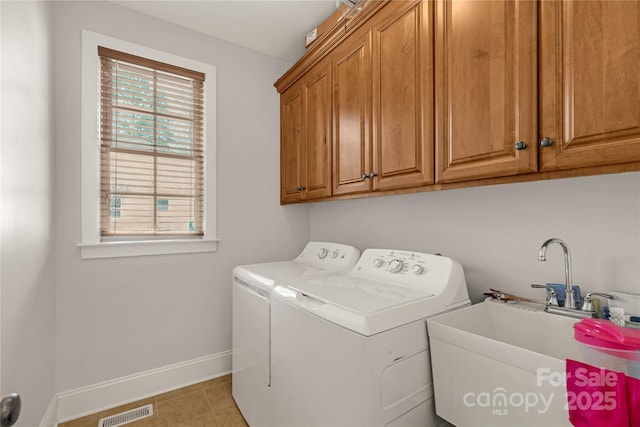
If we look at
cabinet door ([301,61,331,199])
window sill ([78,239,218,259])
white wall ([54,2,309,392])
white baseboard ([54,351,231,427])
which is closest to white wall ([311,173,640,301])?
cabinet door ([301,61,331,199])

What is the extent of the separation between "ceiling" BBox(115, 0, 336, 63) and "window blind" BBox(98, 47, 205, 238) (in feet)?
1.11

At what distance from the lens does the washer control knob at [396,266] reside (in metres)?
1.47

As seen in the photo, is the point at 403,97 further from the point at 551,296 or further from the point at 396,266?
the point at 551,296

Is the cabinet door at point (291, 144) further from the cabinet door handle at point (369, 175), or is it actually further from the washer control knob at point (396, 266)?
the washer control knob at point (396, 266)

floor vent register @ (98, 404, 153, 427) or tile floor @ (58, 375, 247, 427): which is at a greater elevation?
floor vent register @ (98, 404, 153, 427)

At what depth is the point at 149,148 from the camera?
207 centimetres

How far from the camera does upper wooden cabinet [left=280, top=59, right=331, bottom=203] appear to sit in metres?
1.95

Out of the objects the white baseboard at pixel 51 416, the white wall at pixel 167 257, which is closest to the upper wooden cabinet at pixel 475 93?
the white wall at pixel 167 257

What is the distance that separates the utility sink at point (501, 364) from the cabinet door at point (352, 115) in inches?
33.3

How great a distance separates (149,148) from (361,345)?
6.42 ft

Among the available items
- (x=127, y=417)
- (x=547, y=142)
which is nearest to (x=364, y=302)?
(x=547, y=142)

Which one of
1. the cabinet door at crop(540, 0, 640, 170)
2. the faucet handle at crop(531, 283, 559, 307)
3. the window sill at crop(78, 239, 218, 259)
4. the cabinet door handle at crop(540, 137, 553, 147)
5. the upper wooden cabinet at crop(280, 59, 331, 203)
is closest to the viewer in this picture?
the cabinet door at crop(540, 0, 640, 170)

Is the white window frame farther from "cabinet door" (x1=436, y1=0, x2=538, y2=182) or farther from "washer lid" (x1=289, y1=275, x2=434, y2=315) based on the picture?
"cabinet door" (x1=436, y1=0, x2=538, y2=182)

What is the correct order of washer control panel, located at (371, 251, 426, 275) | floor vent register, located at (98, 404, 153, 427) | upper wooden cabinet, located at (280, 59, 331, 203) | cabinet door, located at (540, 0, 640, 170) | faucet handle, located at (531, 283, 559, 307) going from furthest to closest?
upper wooden cabinet, located at (280, 59, 331, 203)
floor vent register, located at (98, 404, 153, 427)
washer control panel, located at (371, 251, 426, 275)
faucet handle, located at (531, 283, 559, 307)
cabinet door, located at (540, 0, 640, 170)
